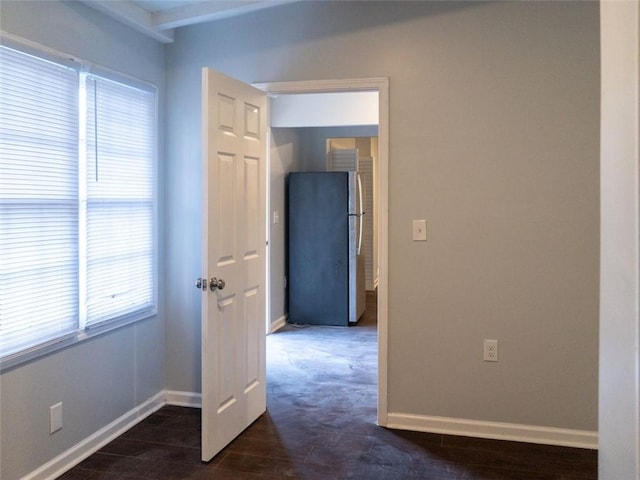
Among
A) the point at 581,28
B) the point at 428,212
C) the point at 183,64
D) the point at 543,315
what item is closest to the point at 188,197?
the point at 183,64

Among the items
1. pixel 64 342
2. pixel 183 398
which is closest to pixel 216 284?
pixel 64 342

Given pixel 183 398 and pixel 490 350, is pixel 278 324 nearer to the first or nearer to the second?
pixel 183 398

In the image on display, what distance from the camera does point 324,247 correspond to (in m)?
6.04

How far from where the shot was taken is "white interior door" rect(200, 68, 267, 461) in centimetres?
283

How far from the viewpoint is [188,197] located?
11.7 feet

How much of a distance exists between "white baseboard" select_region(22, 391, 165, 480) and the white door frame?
1.40 m

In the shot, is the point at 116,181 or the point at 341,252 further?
the point at 341,252

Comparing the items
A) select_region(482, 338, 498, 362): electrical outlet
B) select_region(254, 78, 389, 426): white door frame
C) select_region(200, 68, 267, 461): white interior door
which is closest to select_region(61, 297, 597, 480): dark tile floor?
select_region(200, 68, 267, 461): white interior door

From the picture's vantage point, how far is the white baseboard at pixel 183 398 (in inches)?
143

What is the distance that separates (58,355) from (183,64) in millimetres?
1897

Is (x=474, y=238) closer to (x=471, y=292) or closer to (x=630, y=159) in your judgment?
(x=471, y=292)

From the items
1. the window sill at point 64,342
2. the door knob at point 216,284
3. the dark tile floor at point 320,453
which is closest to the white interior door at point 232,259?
the door knob at point 216,284

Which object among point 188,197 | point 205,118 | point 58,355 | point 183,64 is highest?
point 183,64

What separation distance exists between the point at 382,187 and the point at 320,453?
4.88 ft
